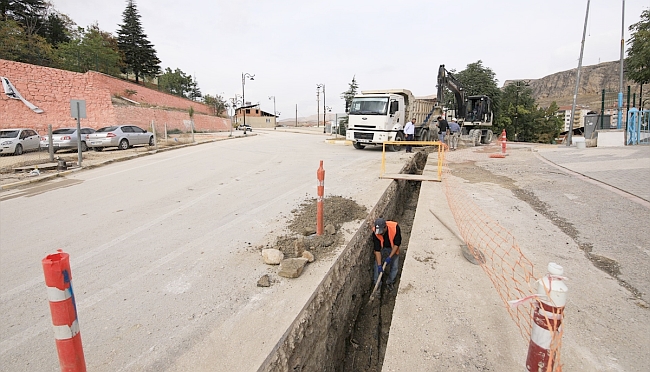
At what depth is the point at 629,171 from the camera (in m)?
9.26

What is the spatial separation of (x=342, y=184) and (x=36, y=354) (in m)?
6.80

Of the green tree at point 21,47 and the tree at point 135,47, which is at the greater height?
the tree at point 135,47

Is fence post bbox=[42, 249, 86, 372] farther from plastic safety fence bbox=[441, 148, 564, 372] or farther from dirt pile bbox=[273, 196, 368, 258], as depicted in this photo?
dirt pile bbox=[273, 196, 368, 258]

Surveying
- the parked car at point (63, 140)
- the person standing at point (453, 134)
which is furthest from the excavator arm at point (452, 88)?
the parked car at point (63, 140)

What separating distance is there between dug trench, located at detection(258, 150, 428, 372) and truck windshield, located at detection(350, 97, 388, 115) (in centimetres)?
1035

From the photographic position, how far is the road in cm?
286

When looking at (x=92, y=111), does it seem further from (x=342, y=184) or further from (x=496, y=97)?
(x=496, y=97)

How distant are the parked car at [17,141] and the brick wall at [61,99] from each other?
420cm

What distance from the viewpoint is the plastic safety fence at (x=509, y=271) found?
5.17 ft

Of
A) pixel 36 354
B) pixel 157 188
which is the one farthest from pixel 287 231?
pixel 157 188

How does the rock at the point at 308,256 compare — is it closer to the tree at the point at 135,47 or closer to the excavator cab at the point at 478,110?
the excavator cab at the point at 478,110

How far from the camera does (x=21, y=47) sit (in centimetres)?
2552

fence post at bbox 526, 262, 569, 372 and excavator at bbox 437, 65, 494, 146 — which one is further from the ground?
excavator at bbox 437, 65, 494, 146

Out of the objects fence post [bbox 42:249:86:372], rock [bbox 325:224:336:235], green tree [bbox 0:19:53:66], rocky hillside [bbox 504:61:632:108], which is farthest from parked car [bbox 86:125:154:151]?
rocky hillside [bbox 504:61:632:108]
